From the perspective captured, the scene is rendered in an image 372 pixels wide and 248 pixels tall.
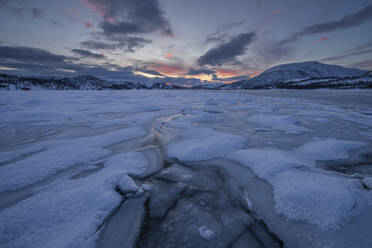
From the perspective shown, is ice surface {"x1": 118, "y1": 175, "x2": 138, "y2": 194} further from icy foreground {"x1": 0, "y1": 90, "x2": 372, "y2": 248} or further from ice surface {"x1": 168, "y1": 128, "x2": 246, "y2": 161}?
ice surface {"x1": 168, "y1": 128, "x2": 246, "y2": 161}

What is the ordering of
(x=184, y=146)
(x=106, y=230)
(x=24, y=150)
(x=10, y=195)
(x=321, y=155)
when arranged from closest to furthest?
(x=106, y=230), (x=10, y=195), (x=321, y=155), (x=24, y=150), (x=184, y=146)

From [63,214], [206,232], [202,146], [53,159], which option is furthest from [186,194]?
[53,159]

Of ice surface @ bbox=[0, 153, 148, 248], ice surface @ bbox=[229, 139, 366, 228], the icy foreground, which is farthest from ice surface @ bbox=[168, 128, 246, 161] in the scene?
ice surface @ bbox=[0, 153, 148, 248]

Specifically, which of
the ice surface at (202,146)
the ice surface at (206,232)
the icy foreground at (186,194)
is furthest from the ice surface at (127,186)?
the ice surface at (202,146)

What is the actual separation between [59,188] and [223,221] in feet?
7.58

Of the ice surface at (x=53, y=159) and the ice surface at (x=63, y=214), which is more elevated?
the ice surface at (x=53, y=159)

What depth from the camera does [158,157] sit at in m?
3.15

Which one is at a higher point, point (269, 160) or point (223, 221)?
point (269, 160)

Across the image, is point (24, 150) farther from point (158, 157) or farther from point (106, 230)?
point (106, 230)

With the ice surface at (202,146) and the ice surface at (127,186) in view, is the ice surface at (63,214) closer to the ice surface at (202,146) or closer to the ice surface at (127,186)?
the ice surface at (127,186)

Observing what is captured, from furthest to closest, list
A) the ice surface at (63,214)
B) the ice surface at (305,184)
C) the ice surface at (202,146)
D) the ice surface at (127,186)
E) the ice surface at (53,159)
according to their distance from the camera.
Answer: the ice surface at (202,146) < the ice surface at (53,159) < the ice surface at (127,186) < the ice surface at (305,184) < the ice surface at (63,214)

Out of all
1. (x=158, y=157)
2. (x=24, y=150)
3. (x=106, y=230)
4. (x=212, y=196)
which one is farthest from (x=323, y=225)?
(x=24, y=150)

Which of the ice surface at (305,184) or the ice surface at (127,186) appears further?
the ice surface at (127,186)

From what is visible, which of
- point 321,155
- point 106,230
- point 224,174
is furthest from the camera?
point 321,155
